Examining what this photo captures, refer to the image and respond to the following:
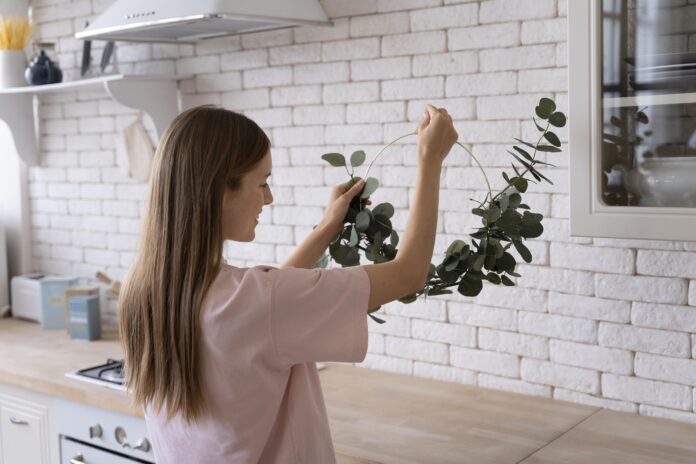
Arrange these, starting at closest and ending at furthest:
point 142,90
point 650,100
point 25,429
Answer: point 650,100
point 25,429
point 142,90

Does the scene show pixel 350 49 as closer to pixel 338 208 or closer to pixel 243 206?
pixel 338 208

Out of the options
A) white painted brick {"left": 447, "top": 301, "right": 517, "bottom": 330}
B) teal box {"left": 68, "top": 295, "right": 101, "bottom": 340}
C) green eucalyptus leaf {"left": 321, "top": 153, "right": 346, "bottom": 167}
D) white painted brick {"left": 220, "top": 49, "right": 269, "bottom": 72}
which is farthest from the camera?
teal box {"left": 68, "top": 295, "right": 101, "bottom": 340}

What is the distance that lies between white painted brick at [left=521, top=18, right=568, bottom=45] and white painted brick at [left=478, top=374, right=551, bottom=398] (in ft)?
2.90

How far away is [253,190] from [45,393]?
4.43ft

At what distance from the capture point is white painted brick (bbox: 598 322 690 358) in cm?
208

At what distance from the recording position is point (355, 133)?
8.65ft

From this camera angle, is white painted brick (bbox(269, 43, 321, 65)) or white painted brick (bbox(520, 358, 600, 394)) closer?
white painted brick (bbox(520, 358, 600, 394))

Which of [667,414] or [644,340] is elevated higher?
[644,340]

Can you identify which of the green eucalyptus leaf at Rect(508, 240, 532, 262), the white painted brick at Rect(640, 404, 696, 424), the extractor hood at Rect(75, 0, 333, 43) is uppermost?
the extractor hood at Rect(75, 0, 333, 43)

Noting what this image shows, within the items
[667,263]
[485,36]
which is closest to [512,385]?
[667,263]

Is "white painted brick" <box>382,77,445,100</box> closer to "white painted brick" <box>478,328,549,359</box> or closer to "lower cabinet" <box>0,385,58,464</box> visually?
"white painted brick" <box>478,328,549,359</box>

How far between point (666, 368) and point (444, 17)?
106 centimetres

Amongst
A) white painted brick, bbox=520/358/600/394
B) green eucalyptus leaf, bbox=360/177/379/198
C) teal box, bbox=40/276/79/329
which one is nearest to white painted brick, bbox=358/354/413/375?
white painted brick, bbox=520/358/600/394

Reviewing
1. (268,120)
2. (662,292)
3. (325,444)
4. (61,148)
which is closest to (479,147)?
(662,292)
